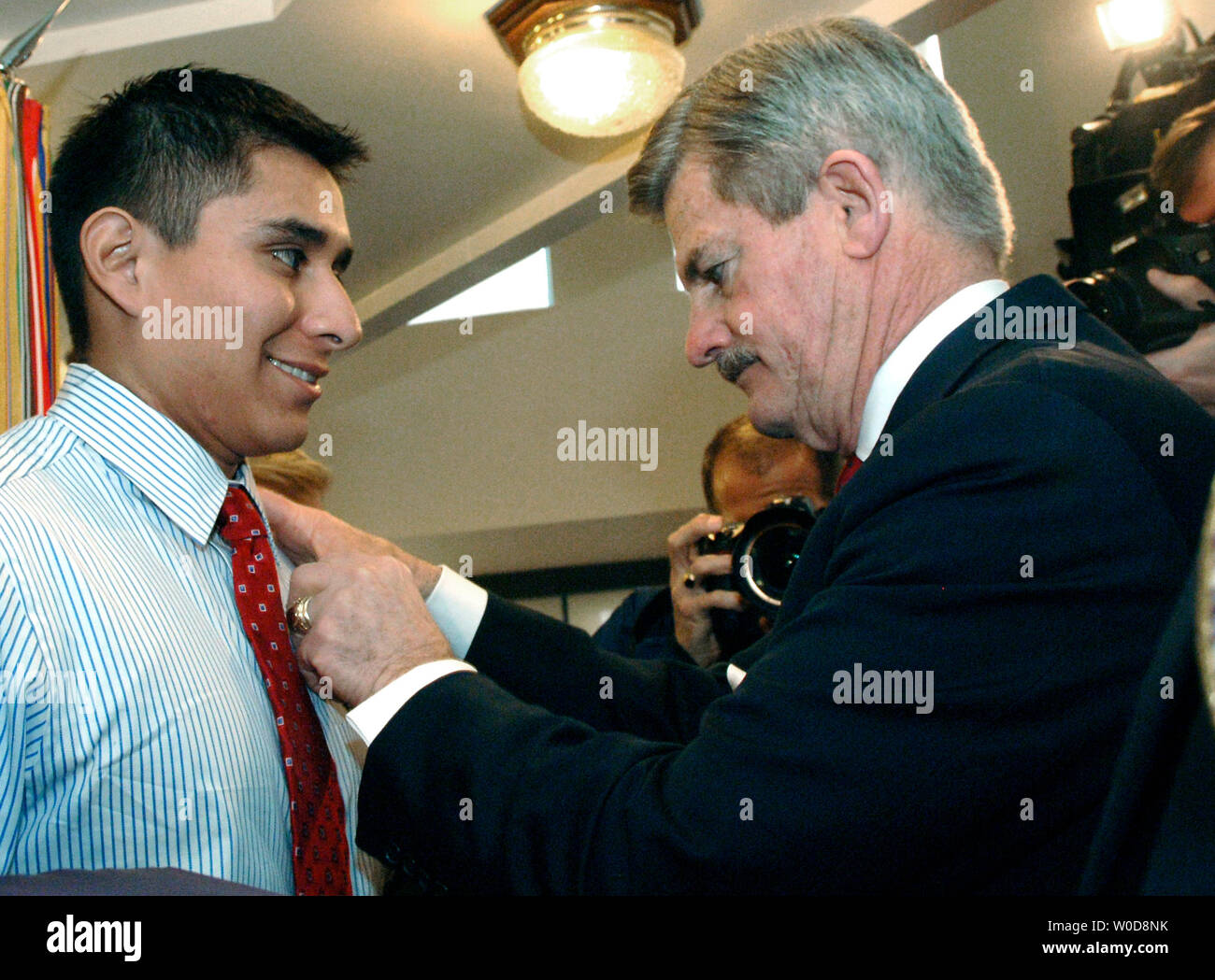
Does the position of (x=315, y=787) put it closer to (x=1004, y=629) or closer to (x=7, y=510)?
(x=7, y=510)

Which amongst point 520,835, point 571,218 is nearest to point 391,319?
point 571,218

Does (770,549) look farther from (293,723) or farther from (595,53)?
(595,53)

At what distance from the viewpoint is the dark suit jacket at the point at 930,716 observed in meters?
0.83

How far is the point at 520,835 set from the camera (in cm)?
89

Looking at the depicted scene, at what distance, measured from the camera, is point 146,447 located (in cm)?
113

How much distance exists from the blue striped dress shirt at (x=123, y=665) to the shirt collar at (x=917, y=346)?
0.65 m

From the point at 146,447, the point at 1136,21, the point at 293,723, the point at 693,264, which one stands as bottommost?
the point at 293,723

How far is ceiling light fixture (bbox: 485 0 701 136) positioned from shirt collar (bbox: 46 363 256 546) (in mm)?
1696

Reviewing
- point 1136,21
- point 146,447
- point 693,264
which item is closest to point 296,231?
point 146,447

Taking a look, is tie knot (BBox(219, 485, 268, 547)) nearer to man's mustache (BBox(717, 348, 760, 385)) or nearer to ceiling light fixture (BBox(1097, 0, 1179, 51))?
man's mustache (BBox(717, 348, 760, 385))

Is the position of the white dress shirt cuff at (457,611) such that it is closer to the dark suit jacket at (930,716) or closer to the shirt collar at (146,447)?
the shirt collar at (146,447)

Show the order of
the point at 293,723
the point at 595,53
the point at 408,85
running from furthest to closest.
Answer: the point at 408,85
the point at 595,53
the point at 293,723

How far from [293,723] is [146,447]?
30 centimetres

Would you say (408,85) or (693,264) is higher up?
(408,85)
